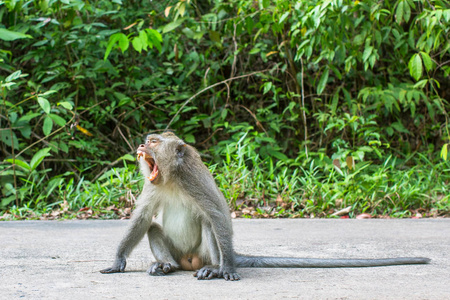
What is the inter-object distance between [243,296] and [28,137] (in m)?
5.03

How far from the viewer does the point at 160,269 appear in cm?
326

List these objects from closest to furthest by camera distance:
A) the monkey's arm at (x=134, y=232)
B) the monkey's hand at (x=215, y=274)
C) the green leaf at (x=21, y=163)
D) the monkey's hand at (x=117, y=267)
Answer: the monkey's hand at (x=215, y=274)
the monkey's hand at (x=117, y=267)
the monkey's arm at (x=134, y=232)
the green leaf at (x=21, y=163)

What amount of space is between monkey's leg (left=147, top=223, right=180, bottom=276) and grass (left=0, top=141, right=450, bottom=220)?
2.54 metres

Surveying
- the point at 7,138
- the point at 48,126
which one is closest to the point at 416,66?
the point at 48,126

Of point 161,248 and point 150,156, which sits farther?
point 161,248

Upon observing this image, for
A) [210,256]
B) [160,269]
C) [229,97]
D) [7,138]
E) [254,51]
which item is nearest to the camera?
[160,269]

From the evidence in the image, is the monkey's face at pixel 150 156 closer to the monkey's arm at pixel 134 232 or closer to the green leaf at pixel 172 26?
the monkey's arm at pixel 134 232

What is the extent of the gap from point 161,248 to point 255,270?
62 centimetres

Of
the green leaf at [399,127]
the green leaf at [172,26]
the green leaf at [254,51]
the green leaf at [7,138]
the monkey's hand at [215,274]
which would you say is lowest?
the green leaf at [399,127]

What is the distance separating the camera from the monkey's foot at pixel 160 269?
3211 millimetres

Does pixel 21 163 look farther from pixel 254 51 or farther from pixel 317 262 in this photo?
pixel 317 262

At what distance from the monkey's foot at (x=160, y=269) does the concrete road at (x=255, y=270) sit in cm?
6

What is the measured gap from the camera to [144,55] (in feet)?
27.0

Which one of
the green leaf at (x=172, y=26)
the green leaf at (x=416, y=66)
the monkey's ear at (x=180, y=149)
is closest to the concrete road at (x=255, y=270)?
the monkey's ear at (x=180, y=149)
